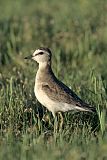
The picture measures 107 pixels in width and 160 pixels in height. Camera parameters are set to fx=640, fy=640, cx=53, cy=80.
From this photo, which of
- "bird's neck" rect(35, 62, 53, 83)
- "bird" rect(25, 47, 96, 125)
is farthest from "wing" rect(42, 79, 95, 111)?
"bird's neck" rect(35, 62, 53, 83)

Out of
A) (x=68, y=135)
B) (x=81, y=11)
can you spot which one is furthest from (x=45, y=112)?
(x=81, y=11)

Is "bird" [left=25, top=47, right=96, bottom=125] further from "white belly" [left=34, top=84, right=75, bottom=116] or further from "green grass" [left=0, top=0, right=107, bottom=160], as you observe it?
"green grass" [left=0, top=0, right=107, bottom=160]

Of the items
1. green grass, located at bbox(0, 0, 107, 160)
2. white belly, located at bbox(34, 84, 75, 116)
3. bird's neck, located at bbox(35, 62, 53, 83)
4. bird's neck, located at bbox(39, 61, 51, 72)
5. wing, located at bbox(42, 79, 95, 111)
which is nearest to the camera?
green grass, located at bbox(0, 0, 107, 160)

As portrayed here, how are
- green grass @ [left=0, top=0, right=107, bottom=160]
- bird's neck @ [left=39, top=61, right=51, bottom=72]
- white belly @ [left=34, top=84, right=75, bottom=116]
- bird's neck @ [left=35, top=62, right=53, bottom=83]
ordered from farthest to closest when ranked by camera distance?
bird's neck @ [left=39, top=61, right=51, bottom=72] → bird's neck @ [left=35, top=62, right=53, bottom=83] → white belly @ [left=34, top=84, right=75, bottom=116] → green grass @ [left=0, top=0, right=107, bottom=160]

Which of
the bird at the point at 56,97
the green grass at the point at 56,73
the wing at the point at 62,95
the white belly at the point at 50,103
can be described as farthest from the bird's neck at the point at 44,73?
the green grass at the point at 56,73

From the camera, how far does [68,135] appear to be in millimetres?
7281

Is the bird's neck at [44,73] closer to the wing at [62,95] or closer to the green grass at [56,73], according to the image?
the wing at [62,95]

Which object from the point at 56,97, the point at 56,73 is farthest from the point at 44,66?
the point at 56,73

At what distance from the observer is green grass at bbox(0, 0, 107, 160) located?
6.68m

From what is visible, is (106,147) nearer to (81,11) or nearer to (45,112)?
(45,112)

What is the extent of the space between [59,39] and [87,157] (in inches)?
289

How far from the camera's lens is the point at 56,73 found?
33.3 ft

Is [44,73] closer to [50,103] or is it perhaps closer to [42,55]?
[42,55]

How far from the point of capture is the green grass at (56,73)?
21.9ft
